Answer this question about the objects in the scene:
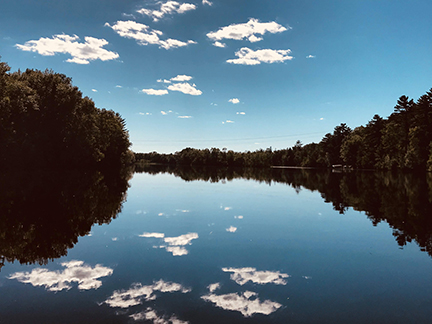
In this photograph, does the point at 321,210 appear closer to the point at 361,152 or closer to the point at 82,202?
the point at 82,202

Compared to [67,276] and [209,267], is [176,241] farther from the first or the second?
[67,276]

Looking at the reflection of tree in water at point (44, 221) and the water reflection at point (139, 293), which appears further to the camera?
→ the reflection of tree in water at point (44, 221)

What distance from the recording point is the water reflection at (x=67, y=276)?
7613 mm

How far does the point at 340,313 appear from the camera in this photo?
20.8ft

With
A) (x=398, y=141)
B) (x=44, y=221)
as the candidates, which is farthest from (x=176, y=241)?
(x=398, y=141)

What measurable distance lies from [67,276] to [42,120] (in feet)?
183

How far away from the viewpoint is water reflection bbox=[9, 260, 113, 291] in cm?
761

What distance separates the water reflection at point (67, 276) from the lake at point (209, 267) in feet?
0.09

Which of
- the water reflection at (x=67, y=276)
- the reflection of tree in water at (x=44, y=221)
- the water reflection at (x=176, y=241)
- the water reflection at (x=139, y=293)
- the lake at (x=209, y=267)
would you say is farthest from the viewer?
the water reflection at (x=176, y=241)

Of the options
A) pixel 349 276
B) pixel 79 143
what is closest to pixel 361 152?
pixel 79 143

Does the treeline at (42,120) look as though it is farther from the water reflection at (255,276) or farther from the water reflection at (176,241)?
the water reflection at (255,276)

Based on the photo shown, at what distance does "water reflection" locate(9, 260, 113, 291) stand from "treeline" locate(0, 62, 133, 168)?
40.2 meters

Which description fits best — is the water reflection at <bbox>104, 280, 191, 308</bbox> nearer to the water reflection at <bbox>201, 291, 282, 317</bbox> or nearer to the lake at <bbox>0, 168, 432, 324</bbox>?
the lake at <bbox>0, 168, 432, 324</bbox>

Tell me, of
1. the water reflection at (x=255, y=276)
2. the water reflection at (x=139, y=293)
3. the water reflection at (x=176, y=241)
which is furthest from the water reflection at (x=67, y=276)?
the water reflection at (x=255, y=276)
